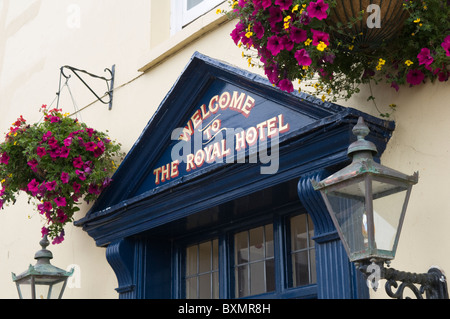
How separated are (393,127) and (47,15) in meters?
4.92

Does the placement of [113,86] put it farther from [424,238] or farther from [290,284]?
[424,238]

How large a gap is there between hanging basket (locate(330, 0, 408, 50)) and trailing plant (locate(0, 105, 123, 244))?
2.54 metres

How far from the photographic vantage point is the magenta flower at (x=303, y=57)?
3.55 meters

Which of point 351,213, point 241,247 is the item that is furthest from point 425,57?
point 241,247

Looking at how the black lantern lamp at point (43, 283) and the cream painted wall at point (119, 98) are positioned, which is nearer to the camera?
the cream painted wall at point (119, 98)

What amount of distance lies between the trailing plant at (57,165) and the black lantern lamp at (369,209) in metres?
2.75

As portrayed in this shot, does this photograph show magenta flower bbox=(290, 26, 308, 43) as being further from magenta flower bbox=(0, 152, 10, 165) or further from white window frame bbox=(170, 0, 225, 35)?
magenta flower bbox=(0, 152, 10, 165)

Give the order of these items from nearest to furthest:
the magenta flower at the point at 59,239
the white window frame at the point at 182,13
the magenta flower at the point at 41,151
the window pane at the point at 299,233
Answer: the window pane at the point at 299,233 → the magenta flower at the point at 41,151 → the magenta flower at the point at 59,239 → the white window frame at the point at 182,13

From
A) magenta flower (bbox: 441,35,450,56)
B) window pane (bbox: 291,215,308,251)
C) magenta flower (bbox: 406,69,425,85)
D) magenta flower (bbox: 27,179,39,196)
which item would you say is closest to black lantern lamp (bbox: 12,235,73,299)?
magenta flower (bbox: 27,179,39,196)

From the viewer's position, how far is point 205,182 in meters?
4.62

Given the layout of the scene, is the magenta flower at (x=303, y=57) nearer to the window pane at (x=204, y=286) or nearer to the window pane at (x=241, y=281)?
the window pane at (x=241, y=281)

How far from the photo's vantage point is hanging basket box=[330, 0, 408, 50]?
11.6 feet

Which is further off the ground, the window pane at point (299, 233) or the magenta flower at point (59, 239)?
the magenta flower at point (59, 239)

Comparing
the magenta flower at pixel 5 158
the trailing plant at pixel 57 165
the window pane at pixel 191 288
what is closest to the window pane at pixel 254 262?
the window pane at pixel 191 288
